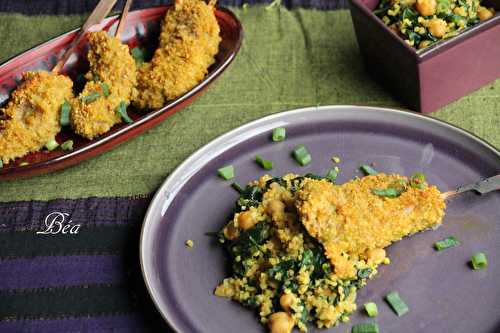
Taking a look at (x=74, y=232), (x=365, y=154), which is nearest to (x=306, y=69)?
(x=365, y=154)

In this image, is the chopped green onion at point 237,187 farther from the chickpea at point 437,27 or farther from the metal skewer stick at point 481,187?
the chickpea at point 437,27

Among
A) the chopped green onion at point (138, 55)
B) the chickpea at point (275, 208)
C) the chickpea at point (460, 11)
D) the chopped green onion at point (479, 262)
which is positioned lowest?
the chopped green onion at point (479, 262)

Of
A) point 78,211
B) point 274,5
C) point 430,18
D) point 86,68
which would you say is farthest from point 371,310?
point 274,5

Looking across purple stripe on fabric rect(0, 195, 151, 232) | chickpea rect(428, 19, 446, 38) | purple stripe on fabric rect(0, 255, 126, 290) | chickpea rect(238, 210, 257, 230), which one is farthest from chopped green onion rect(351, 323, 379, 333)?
chickpea rect(428, 19, 446, 38)

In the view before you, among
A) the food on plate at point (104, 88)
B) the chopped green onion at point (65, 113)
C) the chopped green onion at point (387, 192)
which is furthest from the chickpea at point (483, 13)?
the chopped green onion at point (65, 113)

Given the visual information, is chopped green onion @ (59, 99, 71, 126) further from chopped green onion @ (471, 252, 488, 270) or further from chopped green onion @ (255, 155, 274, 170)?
chopped green onion @ (471, 252, 488, 270)

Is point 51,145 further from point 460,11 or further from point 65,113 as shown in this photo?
point 460,11
